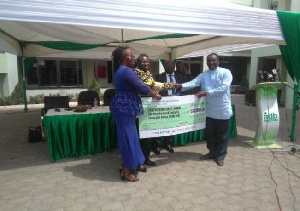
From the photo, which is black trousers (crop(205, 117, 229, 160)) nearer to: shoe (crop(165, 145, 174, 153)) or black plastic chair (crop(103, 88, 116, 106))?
shoe (crop(165, 145, 174, 153))

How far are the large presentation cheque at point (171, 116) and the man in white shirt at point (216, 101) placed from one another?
164 mm

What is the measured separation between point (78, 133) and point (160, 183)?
1.82 m

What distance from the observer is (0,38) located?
6.22 m

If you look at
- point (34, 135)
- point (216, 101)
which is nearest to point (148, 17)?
point (216, 101)

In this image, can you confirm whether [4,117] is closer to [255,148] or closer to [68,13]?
[68,13]

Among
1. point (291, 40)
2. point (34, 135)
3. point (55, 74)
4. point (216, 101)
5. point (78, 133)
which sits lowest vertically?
point (34, 135)

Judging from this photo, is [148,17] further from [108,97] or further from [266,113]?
[108,97]

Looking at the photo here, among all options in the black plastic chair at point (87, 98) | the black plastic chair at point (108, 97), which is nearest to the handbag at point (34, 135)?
the black plastic chair at point (87, 98)

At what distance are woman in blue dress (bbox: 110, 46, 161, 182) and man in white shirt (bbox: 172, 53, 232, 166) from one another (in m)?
0.91

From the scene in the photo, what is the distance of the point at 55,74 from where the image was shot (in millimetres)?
14383

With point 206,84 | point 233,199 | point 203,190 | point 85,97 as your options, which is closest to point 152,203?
point 203,190

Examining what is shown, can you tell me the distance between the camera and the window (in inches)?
552

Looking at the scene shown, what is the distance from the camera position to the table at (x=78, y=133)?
416 cm

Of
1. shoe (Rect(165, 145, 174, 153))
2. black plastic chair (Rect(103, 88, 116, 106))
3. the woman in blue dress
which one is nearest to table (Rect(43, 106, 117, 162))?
shoe (Rect(165, 145, 174, 153))
